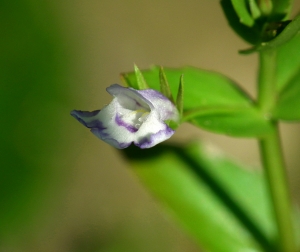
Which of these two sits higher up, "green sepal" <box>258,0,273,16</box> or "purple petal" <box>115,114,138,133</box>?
"green sepal" <box>258,0,273,16</box>

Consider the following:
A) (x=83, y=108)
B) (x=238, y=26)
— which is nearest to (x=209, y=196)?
(x=238, y=26)

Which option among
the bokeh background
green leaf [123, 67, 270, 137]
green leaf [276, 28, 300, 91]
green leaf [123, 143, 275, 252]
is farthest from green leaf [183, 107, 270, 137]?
the bokeh background

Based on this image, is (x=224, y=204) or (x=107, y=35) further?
(x=107, y=35)

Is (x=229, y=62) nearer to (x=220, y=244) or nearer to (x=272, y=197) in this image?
(x=220, y=244)

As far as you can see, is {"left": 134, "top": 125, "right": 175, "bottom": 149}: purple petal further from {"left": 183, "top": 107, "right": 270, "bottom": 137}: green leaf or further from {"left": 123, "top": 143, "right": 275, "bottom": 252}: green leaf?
{"left": 123, "top": 143, "right": 275, "bottom": 252}: green leaf

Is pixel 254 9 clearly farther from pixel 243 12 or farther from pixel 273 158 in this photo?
pixel 273 158

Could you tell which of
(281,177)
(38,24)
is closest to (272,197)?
(281,177)

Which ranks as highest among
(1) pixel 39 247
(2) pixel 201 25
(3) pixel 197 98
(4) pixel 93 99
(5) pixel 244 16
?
(5) pixel 244 16

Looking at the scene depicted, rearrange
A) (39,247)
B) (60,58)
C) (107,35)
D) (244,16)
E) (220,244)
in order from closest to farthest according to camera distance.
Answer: (244,16) → (220,244) → (39,247) → (60,58) → (107,35)
